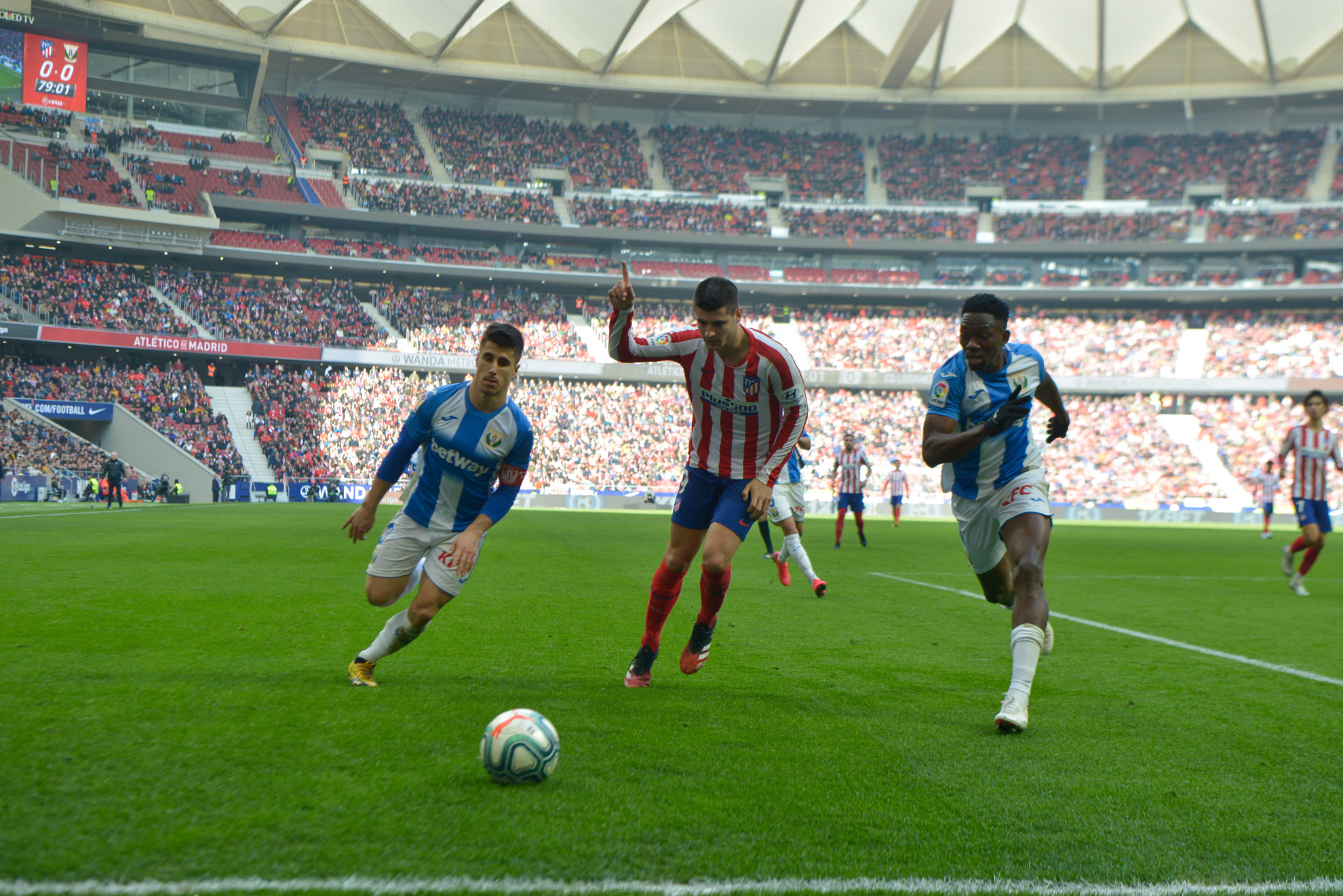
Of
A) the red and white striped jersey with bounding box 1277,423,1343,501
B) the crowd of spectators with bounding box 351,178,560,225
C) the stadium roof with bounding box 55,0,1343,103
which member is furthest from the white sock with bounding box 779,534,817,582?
the crowd of spectators with bounding box 351,178,560,225

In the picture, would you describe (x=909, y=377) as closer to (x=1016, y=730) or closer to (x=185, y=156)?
(x=185, y=156)

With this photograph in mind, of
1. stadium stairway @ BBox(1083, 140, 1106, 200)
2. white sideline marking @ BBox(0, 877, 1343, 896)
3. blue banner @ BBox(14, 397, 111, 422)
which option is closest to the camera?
white sideline marking @ BBox(0, 877, 1343, 896)

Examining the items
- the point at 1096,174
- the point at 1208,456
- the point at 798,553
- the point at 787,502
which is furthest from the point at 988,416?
the point at 1096,174

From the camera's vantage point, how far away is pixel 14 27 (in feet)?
146

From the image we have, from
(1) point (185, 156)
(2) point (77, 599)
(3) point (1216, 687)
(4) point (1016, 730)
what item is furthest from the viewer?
(1) point (185, 156)

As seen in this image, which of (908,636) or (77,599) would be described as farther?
(77,599)

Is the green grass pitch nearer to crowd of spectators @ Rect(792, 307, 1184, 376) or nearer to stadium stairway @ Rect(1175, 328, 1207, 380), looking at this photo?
crowd of spectators @ Rect(792, 307, 1184, 376)

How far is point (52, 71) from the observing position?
44156 millimetres

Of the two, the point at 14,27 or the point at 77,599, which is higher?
the point at 14,27

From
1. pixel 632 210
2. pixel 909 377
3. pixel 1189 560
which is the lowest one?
pixel 1189 560

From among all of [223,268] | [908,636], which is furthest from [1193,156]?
[908,636]

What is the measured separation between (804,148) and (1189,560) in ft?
159

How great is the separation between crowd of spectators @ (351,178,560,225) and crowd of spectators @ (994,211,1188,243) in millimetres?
27319

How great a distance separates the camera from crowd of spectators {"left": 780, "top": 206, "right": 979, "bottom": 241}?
56.1 meters
